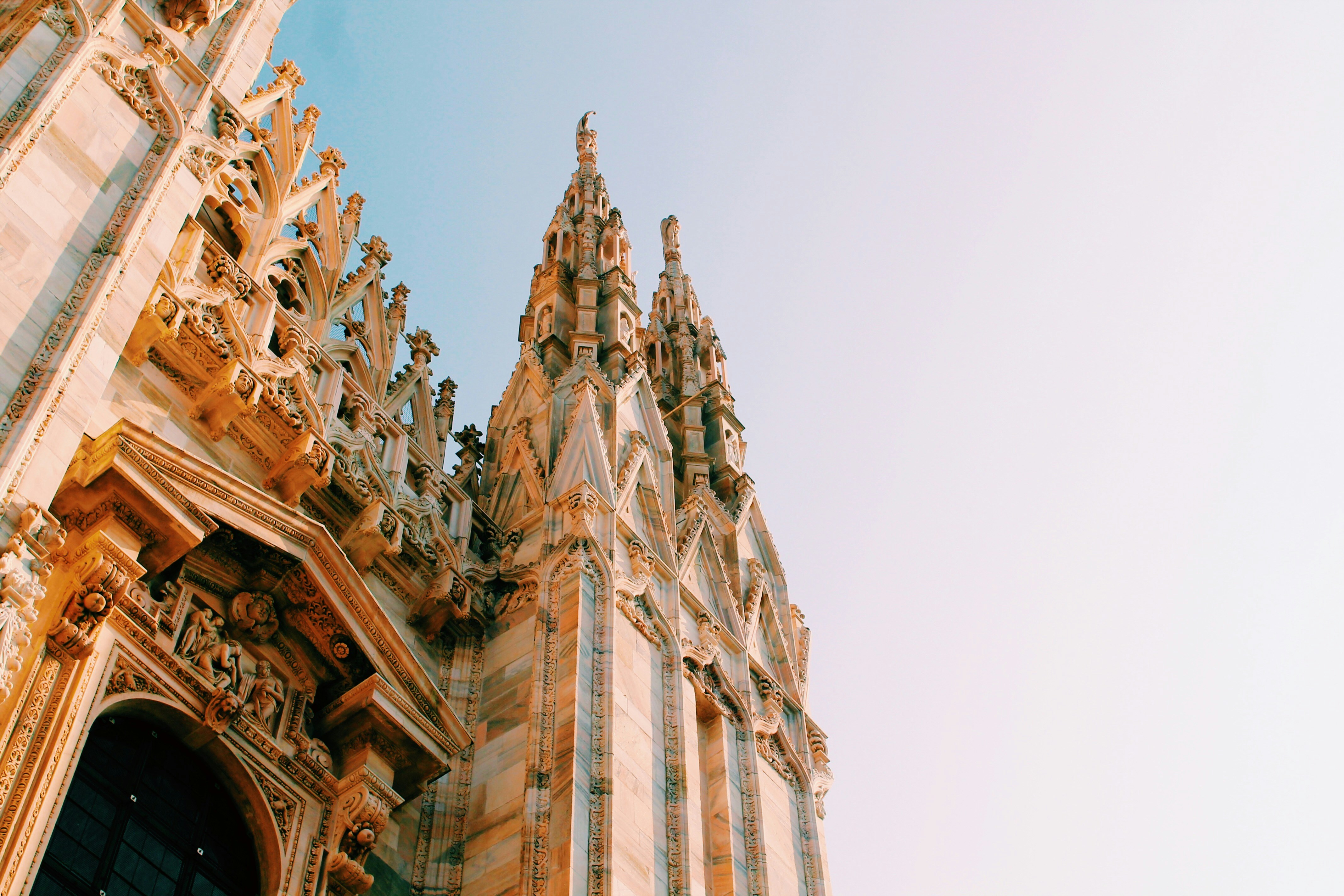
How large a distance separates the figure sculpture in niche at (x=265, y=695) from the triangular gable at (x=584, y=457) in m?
5.03

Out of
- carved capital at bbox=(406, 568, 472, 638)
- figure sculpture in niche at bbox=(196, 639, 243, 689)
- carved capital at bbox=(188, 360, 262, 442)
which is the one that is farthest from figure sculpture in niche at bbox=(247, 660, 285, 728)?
carved capital at bbox=(406, 568, 472, 638)

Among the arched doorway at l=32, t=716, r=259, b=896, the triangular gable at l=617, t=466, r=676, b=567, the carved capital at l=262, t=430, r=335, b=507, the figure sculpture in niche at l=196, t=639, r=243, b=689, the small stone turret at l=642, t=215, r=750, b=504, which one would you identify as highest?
the small stone turret at l=642, t=215, r=750, b=504

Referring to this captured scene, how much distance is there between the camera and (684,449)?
23.5 m

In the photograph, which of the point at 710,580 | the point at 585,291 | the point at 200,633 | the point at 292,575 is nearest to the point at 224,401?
the point at 292,575

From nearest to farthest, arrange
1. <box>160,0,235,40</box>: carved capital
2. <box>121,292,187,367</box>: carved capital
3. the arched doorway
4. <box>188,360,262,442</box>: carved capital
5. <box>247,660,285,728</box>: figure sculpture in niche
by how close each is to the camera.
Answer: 1. the arched doorway
2. <box>247,660,285,728</box>: figure sculpture in niche
3. <box>121,292,187,367</box>: carved capital
4. <box>188,360,262,442</box>: carved capital
5. <box>160,0,235,40</box>: carved capital

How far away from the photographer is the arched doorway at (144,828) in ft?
36.3

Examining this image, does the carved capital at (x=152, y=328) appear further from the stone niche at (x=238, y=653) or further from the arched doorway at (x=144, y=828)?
the arched doorway at (x=144, y=828)

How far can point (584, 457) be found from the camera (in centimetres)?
1847

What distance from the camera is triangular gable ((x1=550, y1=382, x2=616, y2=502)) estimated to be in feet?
59.5

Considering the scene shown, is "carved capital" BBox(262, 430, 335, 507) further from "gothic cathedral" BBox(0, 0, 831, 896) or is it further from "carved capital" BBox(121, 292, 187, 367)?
"carved capital" BBox(121, 292, 187, 367)

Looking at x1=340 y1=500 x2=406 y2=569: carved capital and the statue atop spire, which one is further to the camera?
the statue atop spire

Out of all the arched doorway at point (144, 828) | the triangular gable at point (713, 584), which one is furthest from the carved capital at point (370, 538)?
the triangular gable at point (713, 584)

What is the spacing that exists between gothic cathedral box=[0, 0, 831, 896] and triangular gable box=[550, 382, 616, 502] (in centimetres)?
5

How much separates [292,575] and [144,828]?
2.82 m
